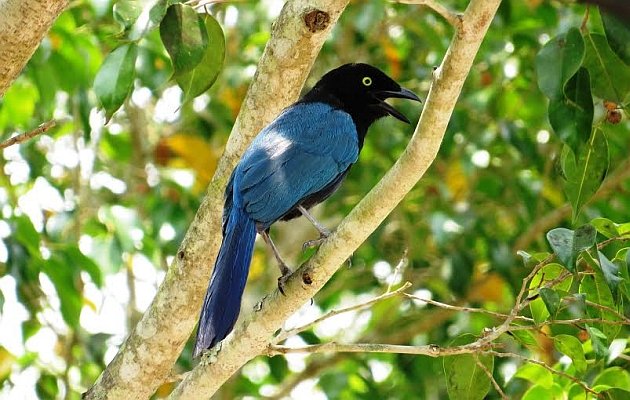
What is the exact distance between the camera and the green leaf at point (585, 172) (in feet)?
10.8

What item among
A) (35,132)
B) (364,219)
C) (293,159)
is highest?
(35,132)

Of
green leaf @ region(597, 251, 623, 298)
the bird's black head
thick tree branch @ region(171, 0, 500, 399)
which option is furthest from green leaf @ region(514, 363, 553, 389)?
the bird's black head

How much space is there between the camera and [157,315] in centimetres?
391

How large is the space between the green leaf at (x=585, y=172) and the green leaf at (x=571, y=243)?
0.35 ft

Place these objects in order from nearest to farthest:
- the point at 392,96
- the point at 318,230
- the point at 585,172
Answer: the point at 585,172 → the point at 318,230 → the point at 392,96

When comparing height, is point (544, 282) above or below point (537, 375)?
above

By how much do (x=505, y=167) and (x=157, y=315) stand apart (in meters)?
4.53

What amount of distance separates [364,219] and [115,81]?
91 centimetres

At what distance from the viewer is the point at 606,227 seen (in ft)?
11.8

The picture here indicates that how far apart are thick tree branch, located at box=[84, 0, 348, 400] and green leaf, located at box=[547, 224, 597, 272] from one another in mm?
1177

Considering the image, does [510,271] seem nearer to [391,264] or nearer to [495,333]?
[391,264]

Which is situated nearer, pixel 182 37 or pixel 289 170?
pixel 182 37

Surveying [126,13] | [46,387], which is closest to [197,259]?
[126,13]

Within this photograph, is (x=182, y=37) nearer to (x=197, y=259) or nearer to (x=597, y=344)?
(x=197, y=259)
